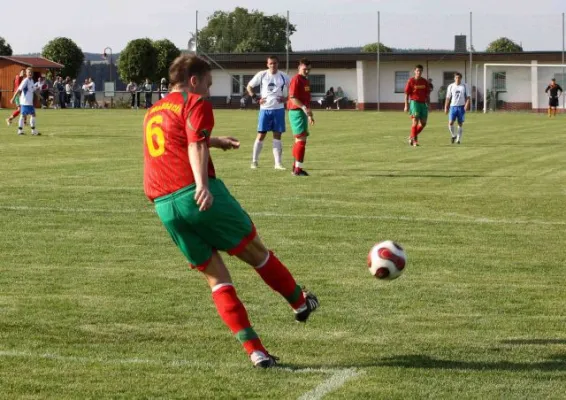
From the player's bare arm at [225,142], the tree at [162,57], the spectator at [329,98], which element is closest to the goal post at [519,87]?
the spectator at [329,98]

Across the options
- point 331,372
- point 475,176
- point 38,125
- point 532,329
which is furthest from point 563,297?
point 38,125

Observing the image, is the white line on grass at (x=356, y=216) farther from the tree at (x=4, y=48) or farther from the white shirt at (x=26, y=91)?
the tree at (x=4, y=48)

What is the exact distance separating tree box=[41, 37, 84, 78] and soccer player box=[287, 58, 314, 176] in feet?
184

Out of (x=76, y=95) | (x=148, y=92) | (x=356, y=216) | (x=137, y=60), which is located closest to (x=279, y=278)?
(x=356, y=216)

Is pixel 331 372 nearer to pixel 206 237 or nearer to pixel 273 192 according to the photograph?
pixel 206 237

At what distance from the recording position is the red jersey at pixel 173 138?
20.8ft

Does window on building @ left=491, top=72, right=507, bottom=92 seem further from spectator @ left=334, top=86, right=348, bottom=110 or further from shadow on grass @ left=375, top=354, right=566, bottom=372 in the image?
shadow on grass @ left=375, top=354, right=566, bottom=372

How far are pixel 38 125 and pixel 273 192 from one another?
24469 mm

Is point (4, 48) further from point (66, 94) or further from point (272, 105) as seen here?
point (272, 105)

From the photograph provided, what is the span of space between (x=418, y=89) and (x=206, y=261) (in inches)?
877

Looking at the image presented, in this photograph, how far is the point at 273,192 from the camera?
16109mm

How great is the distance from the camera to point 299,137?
19062 millimetres

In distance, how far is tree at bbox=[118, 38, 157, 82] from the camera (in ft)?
233

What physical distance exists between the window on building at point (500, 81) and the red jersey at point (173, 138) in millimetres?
59660
